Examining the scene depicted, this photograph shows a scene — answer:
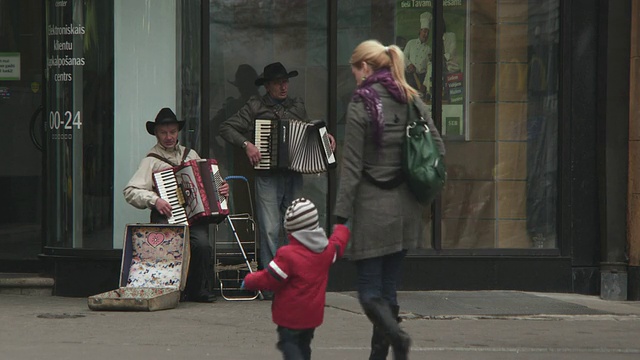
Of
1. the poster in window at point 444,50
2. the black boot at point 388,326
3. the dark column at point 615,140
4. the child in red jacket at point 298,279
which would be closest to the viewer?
the child in red jacket at point 298,279

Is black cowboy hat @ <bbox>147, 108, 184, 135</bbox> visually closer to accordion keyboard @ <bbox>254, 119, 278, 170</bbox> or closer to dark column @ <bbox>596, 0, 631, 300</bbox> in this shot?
accordion keyboard @ <bbox>254, 119, 278, 170</bbox>

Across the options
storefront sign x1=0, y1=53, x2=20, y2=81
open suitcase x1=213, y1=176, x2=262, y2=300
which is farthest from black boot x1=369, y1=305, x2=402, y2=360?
storefront sign x1=0, y1=53, x2=20, y2=81

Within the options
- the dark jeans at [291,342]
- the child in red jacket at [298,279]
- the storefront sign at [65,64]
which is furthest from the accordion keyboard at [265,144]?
the dark jeans at [291,342]

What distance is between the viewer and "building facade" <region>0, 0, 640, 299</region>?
1123 cm

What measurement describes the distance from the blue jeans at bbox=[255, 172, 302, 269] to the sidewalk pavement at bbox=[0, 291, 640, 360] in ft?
1.72

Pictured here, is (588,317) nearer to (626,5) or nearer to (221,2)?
(626,5)

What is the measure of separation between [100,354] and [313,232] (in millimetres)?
2182

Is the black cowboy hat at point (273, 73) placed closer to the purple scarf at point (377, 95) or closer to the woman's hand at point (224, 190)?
the woman's hand at point (224, 190)

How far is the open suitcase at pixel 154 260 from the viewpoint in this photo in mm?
10492

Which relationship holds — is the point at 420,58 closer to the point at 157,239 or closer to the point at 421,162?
the point at 157,239

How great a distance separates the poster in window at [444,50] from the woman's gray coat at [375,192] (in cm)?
455

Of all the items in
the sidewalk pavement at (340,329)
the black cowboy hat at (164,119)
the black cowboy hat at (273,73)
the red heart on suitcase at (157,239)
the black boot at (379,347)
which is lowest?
the sidewalk pavement at (340,329)

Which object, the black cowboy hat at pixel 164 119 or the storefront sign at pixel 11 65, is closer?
the black cowboy hat at pixel 164 119

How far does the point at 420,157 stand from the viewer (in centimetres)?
718
